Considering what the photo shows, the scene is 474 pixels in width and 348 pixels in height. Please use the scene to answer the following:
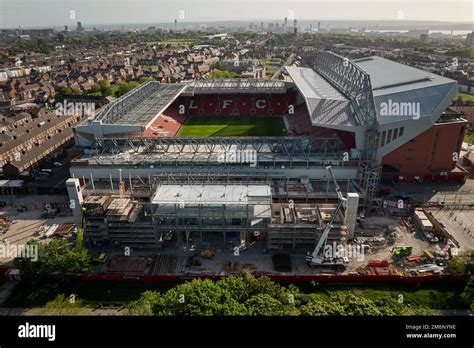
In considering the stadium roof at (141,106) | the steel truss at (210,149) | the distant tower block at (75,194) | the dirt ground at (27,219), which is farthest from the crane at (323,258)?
the stadium roof at (141,106)

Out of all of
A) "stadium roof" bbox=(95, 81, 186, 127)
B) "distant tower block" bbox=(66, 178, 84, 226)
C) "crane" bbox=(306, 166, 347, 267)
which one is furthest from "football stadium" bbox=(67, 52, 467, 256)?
"stadium roof" bbox=(95, 81, 186, 127)

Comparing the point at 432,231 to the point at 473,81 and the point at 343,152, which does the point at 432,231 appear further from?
A: the point at 473,81

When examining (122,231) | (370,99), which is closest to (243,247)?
(122,231)

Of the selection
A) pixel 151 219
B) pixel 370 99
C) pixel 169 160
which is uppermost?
pixel 370 99

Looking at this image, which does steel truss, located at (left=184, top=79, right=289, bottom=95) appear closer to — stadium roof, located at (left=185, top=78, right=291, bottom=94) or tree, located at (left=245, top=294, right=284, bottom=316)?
stadium roof, located at (left=185, top=78, right=291, bottom=94)

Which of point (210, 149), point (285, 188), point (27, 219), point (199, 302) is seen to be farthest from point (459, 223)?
point (27, 219)

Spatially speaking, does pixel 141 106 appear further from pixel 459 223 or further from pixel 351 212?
pixel 459 223
